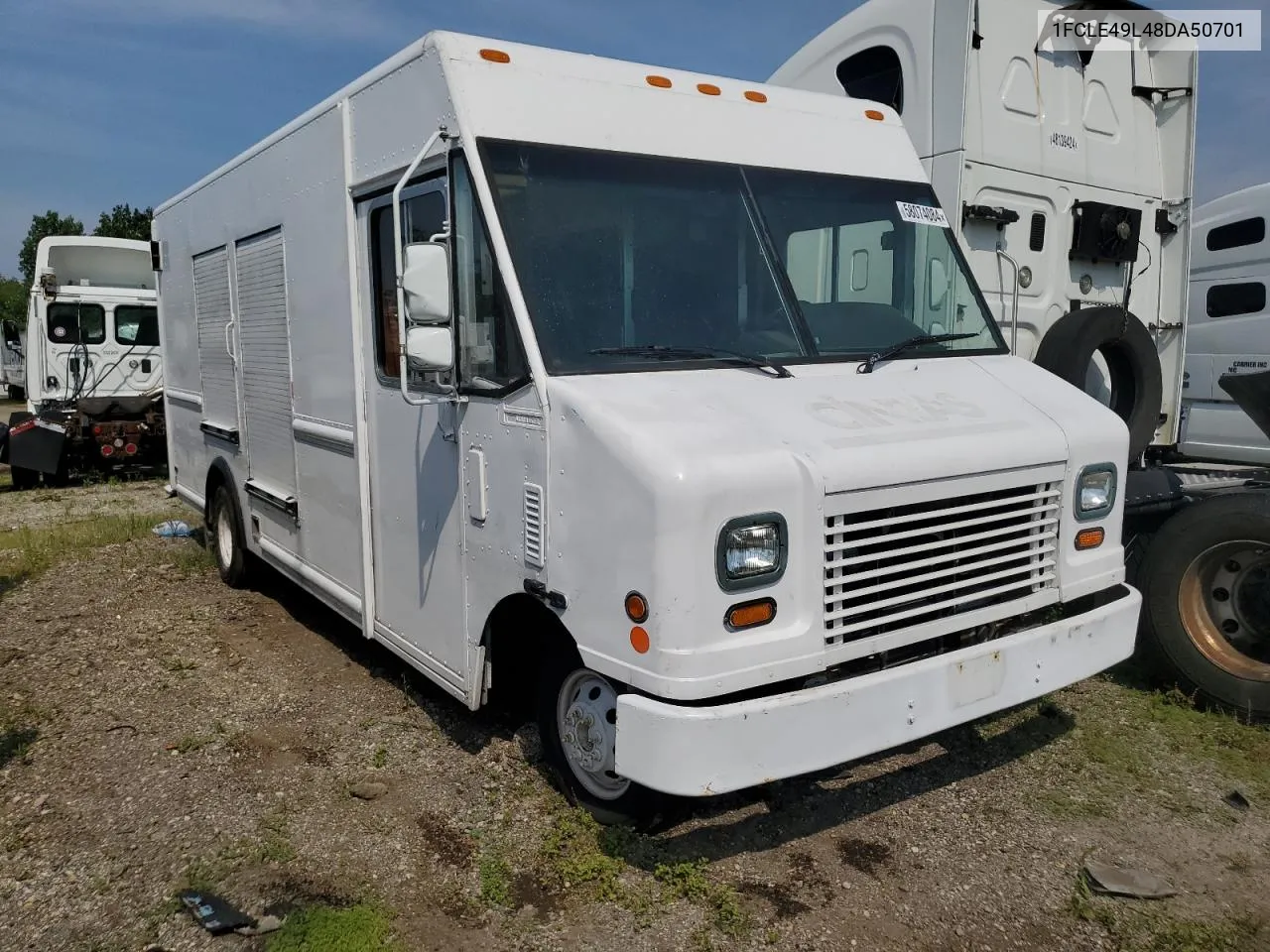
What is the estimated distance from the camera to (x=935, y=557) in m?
3.49

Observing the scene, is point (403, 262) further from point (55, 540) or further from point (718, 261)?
point (55, 540)

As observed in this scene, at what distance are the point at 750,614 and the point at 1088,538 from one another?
168 cm

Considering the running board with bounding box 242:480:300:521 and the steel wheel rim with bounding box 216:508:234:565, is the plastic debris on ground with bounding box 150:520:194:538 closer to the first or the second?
the steel wheel rim with bounding box 216:508:234:565

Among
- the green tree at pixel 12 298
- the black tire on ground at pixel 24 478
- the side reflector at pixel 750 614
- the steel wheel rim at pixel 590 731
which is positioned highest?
the green tree at pixel 12 298

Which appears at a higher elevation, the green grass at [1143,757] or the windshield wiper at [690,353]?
the windshield wiper at [690,353]

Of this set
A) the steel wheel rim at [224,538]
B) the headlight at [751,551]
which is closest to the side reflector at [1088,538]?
the headlight at [751,551]

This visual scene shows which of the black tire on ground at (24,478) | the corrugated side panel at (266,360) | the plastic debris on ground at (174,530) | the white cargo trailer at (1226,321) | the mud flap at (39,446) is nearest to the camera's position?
the corrugated side panel at (266,360)

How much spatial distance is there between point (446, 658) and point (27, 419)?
1211 centimetres

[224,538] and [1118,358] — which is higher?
[1118,358]

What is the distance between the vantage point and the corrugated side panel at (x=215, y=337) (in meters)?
6.69

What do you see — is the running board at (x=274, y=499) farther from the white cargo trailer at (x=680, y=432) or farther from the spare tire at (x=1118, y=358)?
the spare tire at (x=1118, y=358)

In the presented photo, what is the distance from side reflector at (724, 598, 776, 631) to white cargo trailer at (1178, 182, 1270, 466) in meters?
7.79

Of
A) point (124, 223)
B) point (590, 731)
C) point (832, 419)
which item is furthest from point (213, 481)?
point (124, 223)

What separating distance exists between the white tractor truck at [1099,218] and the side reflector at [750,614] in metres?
2.14
